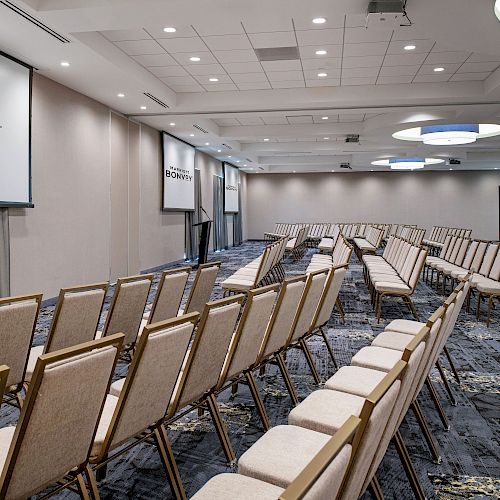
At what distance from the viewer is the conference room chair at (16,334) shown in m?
2.54

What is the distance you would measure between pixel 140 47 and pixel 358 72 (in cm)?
367

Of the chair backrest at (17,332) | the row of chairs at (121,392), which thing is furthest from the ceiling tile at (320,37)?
the chair backrest at (17,332)

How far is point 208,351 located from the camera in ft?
7.91

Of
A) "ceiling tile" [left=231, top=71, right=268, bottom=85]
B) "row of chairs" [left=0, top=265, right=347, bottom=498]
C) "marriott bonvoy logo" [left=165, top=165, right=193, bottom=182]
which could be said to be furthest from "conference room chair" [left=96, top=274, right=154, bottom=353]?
"marriott bonvoy logo" [left=165, top=165, right=193, bottom=182]

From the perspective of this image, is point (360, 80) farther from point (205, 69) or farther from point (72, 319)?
point (72, 319)

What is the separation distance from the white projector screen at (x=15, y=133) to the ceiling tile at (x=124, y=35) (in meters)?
1.27

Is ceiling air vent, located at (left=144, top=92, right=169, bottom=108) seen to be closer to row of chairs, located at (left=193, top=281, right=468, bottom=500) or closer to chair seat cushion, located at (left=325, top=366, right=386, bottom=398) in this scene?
row of chairs, located at (left=193, top=281, right=468, bottom=500)

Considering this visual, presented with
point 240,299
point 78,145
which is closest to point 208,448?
point 240,299

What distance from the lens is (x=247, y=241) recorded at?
24594 millimetres

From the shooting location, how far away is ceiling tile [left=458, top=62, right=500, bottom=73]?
769 cm

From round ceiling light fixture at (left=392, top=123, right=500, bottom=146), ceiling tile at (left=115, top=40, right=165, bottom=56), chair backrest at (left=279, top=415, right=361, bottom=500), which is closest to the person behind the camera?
chair backrest at (left=279, top=415, right=361, bottom=500)

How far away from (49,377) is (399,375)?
1.07 meters

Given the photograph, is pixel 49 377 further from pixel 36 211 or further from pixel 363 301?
pixel 363 301

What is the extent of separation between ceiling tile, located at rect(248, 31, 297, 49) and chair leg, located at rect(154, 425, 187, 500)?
571 cm
